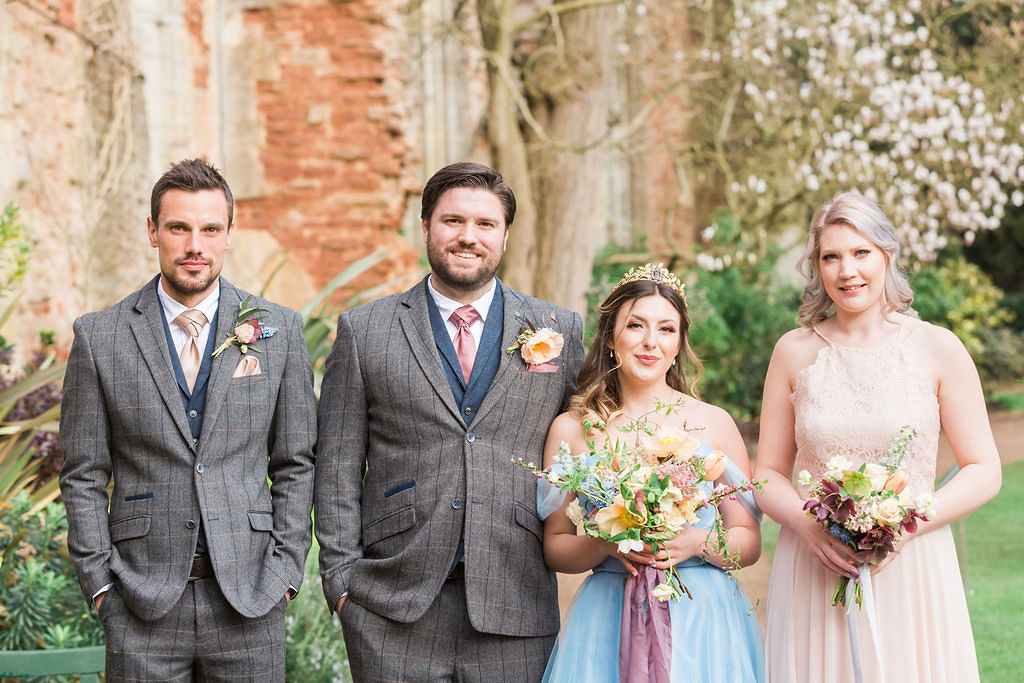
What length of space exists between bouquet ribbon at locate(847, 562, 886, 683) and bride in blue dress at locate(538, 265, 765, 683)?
0.27m

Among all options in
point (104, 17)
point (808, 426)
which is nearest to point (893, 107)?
point (104, 17)

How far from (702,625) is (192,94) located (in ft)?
24.0

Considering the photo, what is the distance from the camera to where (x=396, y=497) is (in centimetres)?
325

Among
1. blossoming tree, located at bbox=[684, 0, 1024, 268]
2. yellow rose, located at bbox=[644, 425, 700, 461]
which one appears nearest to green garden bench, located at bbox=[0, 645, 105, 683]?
yellow rose, located at bbox=[644, 425, 700, 461]

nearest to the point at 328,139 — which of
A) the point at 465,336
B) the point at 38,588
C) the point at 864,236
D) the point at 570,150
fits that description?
the point at 570,150

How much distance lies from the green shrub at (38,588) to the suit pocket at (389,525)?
1.42 m

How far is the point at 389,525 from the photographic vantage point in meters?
3.26

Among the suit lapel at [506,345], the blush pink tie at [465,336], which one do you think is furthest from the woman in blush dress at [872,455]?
the blush pink tie at [465,336]

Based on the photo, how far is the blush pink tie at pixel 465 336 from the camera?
132 inches

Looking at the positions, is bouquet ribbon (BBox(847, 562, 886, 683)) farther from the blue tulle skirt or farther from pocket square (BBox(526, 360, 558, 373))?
pocket square (BBox(526, 360, 558, 373))

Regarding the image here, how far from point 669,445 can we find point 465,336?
74 cm

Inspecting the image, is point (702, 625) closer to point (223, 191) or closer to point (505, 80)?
point (223, 191)

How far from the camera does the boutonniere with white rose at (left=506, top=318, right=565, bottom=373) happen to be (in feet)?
10.9

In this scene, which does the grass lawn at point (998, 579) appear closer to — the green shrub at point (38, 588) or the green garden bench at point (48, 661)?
the green garden bench at point (48, 661)
